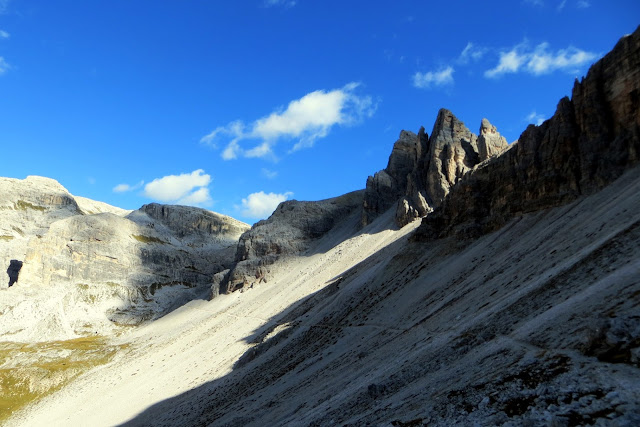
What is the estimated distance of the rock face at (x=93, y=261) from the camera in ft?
308

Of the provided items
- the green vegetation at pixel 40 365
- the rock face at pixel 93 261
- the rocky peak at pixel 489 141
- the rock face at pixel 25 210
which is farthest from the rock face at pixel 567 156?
the rock face at pixel 25 210

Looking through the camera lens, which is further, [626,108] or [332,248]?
[332,248]

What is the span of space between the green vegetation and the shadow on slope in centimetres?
2808

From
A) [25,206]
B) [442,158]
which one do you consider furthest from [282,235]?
[25,206]

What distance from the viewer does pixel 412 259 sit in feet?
154

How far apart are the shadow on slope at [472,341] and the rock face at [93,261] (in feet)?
217

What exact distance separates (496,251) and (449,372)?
22027 mm

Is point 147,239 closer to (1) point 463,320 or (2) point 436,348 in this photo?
(1) point 463,320

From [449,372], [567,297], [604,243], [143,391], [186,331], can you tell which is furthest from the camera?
[186,331]

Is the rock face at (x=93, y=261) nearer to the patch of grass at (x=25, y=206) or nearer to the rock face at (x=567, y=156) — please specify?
the patch of grass at (x=25, y=206)

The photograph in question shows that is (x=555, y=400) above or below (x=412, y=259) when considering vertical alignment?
below

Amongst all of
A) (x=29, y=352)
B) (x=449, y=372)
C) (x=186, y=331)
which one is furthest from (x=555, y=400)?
(x=29, y=352)

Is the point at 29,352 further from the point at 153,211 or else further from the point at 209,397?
the point at 153,211

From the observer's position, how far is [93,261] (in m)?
115
